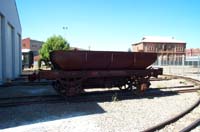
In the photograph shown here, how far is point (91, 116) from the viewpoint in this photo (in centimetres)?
791

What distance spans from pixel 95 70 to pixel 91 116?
11.4ft

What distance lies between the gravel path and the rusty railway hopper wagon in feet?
→ 4.09

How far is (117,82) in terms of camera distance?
11.9 metres

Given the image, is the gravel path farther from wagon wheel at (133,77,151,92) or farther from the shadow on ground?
wagon wheel at (133,77,151,92)

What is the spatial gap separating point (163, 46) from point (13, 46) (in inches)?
2710

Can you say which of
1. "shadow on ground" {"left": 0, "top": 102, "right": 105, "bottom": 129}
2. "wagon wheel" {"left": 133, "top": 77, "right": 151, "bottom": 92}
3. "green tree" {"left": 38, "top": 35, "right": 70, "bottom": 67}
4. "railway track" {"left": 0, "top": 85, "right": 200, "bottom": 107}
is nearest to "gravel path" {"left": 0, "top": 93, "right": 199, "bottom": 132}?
"shadow on ground" {"left": 0, "top": 102, "right": 105, "bottom": 129}

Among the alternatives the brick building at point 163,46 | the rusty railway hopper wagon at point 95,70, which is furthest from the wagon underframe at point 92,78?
the brick building at point 163,46

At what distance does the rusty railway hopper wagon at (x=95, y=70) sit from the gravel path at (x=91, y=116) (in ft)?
4.09

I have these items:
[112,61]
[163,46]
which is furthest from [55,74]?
[163,46]

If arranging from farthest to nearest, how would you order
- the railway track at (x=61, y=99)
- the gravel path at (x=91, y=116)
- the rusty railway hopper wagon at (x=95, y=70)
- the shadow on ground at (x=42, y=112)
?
1. the rusty railway hopper wagon at (x=95, y=70)
2. the railway track at (x=61, y=99)
3. the shadow on ground at (x=42, y=112)
4. the gravel path at (x=91, y=116)

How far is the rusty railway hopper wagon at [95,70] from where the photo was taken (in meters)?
10.2

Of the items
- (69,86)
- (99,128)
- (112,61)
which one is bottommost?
(99,128)

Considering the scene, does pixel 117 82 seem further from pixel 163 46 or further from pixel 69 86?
pixel 163 46

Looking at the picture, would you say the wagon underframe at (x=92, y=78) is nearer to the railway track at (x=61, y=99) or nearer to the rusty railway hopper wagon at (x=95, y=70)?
the rusty railway hopper wagon at (x=95, y=70)
